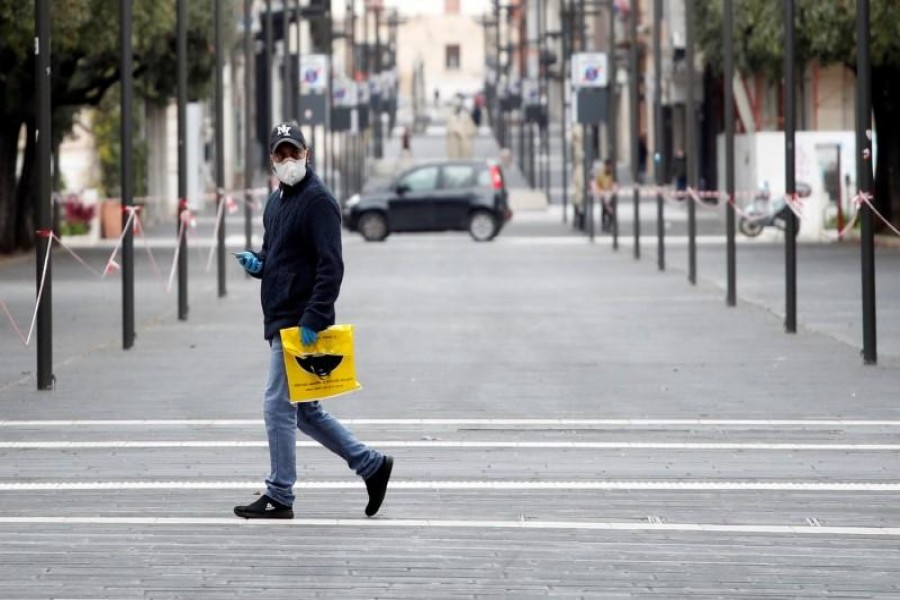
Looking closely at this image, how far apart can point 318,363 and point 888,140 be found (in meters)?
33.8

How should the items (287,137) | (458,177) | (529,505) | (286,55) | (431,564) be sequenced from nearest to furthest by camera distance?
(431,564)
(287,137)
(529,505)
(286,55)
(458,177)

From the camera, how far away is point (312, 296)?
10.6 metres

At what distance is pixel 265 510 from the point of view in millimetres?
10641

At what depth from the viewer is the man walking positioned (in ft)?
34.8

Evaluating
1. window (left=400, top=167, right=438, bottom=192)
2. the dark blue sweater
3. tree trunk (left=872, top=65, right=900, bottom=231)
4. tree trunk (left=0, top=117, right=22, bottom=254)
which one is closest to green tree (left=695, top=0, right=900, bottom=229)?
tree trunk (left=872, top=65, right=900, bottom=231)

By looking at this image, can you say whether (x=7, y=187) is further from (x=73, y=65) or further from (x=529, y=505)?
(x=529, y=505)

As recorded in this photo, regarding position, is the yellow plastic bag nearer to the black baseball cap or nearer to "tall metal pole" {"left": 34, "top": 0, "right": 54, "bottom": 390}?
the black baseball cap

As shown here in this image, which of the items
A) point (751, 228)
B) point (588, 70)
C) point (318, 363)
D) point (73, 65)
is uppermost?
point (588, 70)

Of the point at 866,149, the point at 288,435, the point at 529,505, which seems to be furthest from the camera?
the point at 866,149

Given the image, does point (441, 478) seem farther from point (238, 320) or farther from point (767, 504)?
point (238, 320)

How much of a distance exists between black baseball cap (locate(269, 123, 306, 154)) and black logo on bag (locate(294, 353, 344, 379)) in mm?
903

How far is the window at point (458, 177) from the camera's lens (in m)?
51.7

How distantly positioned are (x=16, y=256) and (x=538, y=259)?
874 cm

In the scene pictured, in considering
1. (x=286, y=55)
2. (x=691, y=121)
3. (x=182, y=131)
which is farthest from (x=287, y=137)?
(x=286, y=55)
